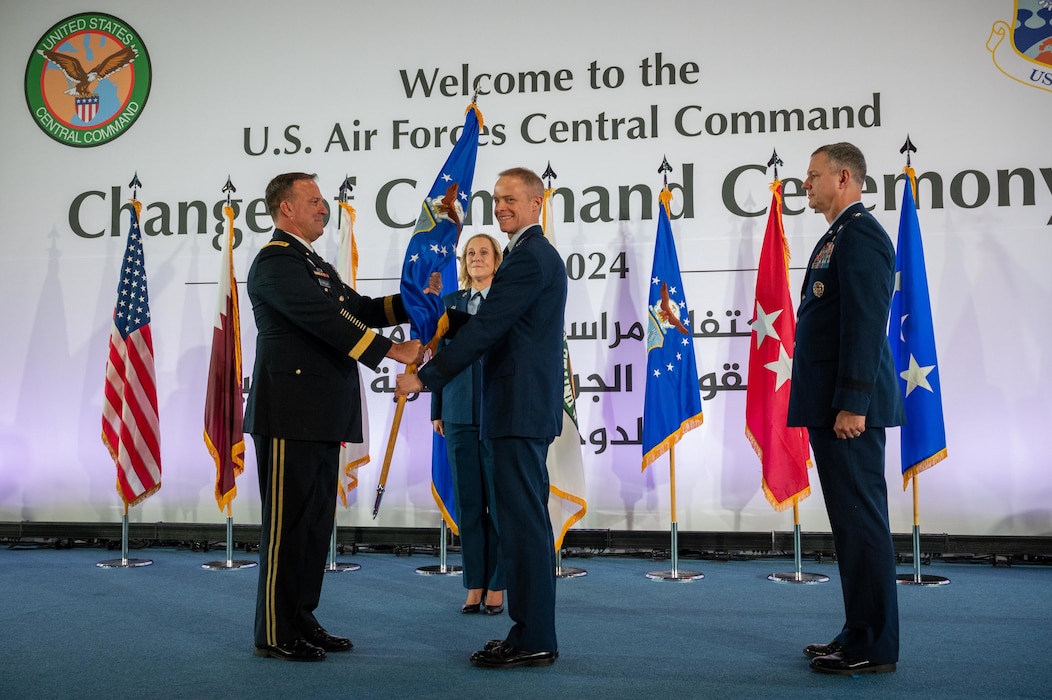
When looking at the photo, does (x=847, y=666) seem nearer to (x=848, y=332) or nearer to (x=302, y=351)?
(x=848, y=332)

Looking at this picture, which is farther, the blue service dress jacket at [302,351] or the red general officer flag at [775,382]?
the red general officer flag at [775,382]

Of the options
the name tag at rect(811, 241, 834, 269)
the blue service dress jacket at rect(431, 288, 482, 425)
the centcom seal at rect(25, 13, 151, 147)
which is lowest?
the blue service dress jacket at rect(431, 288, 482, 425)

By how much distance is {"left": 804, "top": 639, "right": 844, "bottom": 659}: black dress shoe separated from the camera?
2.84 m

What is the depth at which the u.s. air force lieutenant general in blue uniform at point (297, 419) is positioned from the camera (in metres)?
2.94

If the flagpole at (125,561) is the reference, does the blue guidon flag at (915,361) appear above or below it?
above

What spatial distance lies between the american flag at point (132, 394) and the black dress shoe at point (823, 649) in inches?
151

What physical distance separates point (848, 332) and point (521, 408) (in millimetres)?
973

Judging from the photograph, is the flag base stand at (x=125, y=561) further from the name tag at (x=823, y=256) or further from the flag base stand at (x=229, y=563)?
the name tag at (x=823, y=256)

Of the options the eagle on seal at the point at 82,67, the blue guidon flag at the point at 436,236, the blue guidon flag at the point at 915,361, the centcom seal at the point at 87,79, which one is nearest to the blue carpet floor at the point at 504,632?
the blue guidon flag at the point at 915,361

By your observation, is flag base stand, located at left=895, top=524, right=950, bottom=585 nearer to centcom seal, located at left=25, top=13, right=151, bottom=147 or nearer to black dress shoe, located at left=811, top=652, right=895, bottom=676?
black dress shoe, located at left=811, top=652, right=895, bottom=676

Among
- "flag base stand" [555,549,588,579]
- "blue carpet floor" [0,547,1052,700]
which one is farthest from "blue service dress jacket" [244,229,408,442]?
"flag base stand" [555,549,588,579]

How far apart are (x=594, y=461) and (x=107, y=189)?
3700 millimetres

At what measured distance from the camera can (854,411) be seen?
8.76 ft

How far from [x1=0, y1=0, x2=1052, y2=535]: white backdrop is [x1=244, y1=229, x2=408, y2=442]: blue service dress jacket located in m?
2.71
